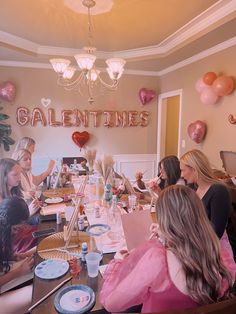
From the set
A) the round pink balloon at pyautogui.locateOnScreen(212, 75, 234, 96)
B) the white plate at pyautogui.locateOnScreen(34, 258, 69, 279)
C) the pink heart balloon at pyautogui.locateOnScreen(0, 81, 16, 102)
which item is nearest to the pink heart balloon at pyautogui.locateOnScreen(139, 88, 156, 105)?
the round pink balloon at pyautogui.locateOnScreen(212, 75, 234, 96)

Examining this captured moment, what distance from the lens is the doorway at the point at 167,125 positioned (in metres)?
5.14

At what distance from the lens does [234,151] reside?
3131mm

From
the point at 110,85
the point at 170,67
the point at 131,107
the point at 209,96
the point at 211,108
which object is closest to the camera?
the point at 209,96

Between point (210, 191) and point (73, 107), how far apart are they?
11.8ft

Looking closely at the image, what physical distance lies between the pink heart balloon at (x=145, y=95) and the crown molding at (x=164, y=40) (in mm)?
926

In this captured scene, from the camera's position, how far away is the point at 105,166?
2.20m

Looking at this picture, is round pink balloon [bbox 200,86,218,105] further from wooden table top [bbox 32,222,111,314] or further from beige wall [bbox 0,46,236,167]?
wooden table top [bbox 32,222,111,314]

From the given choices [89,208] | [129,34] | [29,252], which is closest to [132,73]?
[129,34]

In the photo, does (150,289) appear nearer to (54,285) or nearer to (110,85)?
(54,285)

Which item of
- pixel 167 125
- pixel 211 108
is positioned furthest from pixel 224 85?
pixel 167 125

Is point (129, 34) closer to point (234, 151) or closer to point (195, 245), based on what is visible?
point (234, 151)

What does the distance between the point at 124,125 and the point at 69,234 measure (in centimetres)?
378

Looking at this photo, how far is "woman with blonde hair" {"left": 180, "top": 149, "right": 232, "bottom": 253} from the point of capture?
169 centimetres

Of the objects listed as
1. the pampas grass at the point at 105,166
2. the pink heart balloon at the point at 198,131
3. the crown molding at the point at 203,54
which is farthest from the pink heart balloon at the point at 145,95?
the pampas grass at the point at 105,166
